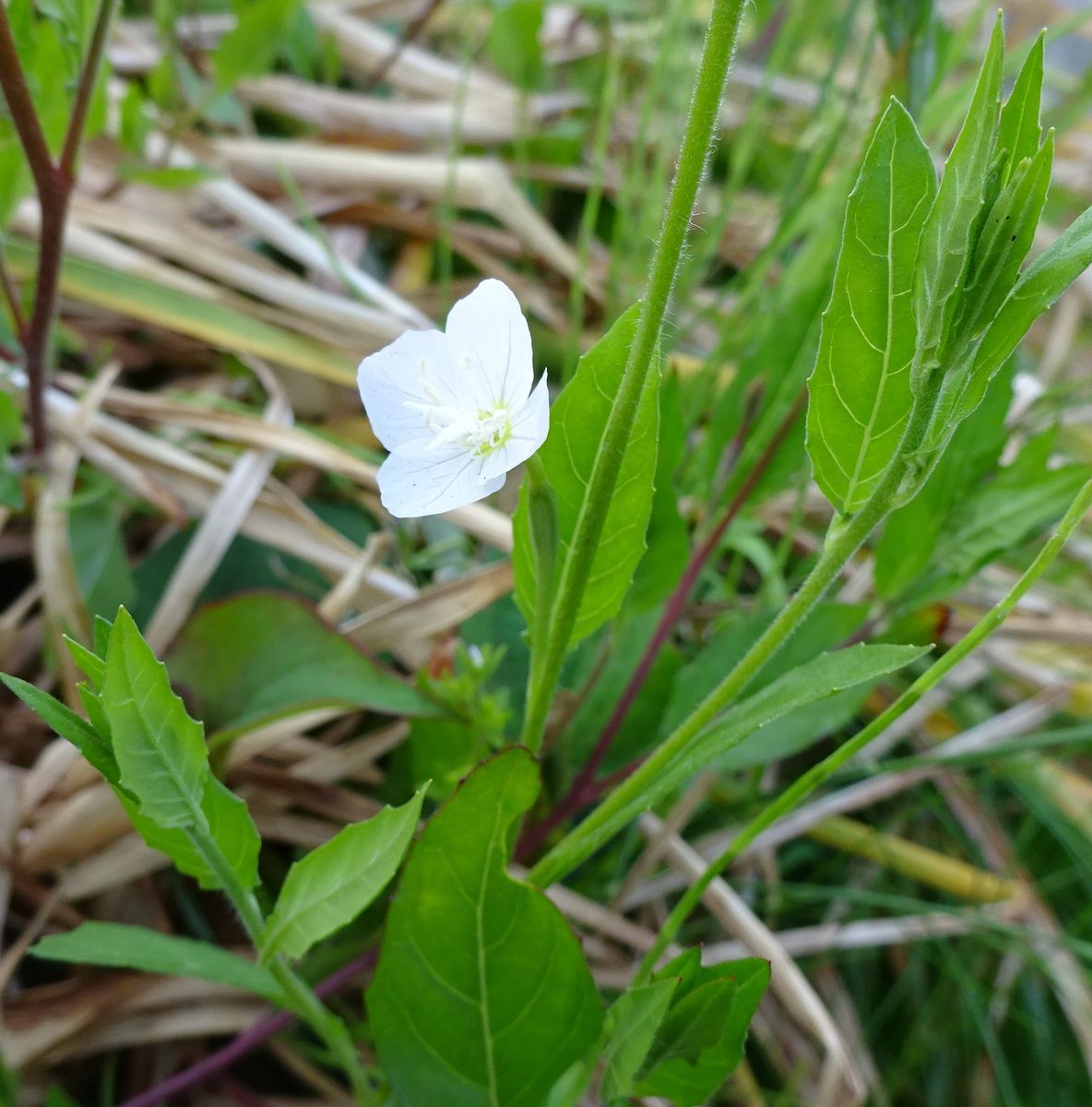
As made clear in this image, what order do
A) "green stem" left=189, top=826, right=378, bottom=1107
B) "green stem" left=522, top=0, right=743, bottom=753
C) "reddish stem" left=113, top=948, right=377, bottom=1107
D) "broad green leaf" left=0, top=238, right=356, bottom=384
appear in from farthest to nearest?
"broad green leaf" left=0, top=238, right=356, bottom=384, "reddish stem" left=113, top=948, right=377, bottom=1107, "green stem" left=189, top=826, right=378, bottom=1107, "green stem" left=522, top=0, right=743, bottom=753

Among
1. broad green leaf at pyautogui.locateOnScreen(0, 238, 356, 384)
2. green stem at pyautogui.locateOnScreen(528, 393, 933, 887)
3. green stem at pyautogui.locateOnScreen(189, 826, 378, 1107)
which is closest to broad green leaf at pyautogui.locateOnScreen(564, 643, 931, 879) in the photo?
green stem at pyautogui.locateOnScreen(528, 393, 933, 887)

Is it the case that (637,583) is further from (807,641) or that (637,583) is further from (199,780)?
(199,780)

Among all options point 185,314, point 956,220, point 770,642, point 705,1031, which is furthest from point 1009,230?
point 185,314

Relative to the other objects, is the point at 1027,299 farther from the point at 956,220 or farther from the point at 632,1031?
the point at 632,1031

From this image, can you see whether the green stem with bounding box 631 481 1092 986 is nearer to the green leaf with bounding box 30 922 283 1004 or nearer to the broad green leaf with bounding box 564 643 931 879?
the broad green leaf with bounding box 564 643 931 879

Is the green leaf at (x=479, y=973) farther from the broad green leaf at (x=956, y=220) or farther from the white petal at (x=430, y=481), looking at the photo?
the broad green leaf at (x=956, y=220)

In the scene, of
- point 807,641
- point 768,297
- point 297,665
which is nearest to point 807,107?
point 768,297
